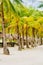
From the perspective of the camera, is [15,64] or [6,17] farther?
[6,17]

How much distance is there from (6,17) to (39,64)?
28.8 feet

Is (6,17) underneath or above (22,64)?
above

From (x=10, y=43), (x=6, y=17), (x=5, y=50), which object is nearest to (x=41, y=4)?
(x=6, y=17)

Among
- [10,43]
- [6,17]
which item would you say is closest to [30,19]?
[6,17]

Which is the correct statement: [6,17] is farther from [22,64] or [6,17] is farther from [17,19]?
[22,64]

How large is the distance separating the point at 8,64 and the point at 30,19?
11541 mm

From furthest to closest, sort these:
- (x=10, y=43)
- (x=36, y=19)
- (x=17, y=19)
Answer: (x=10, y=43) < (x=36, y=19) < (x=17, y=19)

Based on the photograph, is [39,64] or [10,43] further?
[10,43]

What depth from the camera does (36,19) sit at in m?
23.8

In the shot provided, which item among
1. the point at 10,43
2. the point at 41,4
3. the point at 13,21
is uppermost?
the point at 41,4

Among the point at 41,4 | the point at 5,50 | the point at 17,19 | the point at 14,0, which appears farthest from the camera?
the point at 17,19

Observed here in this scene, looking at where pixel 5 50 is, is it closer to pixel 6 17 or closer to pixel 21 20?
pixel 6 17

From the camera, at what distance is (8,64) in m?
10.8

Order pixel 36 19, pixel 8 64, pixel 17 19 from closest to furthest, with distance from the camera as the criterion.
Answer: pixel 8 64 → pixel 17 19 → pixel 36 19
